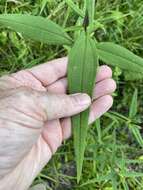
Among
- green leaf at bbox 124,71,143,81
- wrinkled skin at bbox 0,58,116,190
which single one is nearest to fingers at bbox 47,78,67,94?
wrinkled skin at bbox 0,58,116,190

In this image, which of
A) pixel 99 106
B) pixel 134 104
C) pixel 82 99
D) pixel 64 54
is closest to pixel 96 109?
pixel 99 106

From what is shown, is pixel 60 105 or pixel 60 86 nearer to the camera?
pixel 60 105

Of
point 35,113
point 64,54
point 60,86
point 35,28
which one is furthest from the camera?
point 64,54

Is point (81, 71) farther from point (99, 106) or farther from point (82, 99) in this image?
point (99, 106)

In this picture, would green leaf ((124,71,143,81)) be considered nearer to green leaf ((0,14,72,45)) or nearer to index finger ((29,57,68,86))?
index finger ((29,57,68,86))

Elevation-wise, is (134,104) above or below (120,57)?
below

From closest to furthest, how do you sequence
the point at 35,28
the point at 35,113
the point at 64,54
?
the point at 35,28 < the point at 35,113 < the point at 64,54
